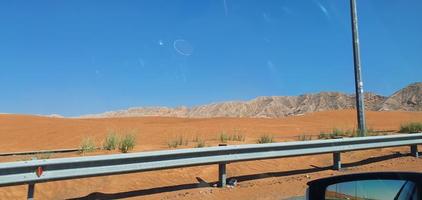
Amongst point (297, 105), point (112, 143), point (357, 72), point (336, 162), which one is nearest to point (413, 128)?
point (357, 72)

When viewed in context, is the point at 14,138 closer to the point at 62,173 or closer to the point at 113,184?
the point at 113,184

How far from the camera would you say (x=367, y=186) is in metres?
3.62

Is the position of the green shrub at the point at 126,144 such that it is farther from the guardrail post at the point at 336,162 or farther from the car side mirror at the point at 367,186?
the car side mirror at the point at 367,186

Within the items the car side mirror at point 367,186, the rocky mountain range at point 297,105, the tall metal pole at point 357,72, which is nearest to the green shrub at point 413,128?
the tall metal pole at point 357,72

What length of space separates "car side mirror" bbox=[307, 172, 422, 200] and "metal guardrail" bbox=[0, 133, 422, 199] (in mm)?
6195

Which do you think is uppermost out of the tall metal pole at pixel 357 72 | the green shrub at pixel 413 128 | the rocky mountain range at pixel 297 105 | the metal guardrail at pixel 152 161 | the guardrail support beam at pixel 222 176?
the rocky mountain range at pixel 297 105

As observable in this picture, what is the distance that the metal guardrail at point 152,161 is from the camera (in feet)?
28.7

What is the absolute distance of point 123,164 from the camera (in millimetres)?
9797

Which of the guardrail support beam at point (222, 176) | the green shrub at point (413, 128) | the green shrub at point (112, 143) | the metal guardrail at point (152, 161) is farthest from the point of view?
the green shrub at point (413, 128)

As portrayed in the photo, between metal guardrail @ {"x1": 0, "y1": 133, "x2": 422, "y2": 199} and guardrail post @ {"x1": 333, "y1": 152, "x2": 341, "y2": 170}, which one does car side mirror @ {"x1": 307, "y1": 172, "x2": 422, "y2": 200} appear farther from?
guardrail post @ {"x1": 333, "y1": 152, "x2": 341, "y2": 170}

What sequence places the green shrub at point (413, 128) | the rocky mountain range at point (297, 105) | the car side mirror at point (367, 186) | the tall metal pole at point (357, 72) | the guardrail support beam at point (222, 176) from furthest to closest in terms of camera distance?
the rocky mountain range at point (297, 105) → the green shrub at point (413, 128) → the tall metal pole at point (357, 72) → the guardrail support beam at point (222, 176) → the car side mirror at point (367, 186)

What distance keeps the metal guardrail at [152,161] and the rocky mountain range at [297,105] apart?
304 feet

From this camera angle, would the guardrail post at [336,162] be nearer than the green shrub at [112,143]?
Yes

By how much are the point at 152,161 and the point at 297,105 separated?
116910 millimetres
